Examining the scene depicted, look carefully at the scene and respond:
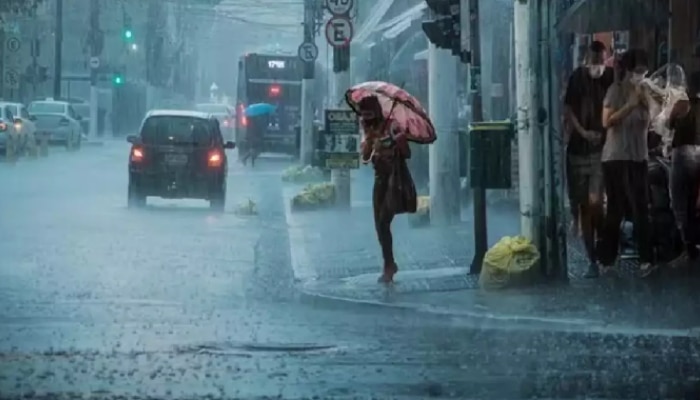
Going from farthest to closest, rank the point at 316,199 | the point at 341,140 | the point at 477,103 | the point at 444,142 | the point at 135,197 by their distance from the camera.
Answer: the point at 135,197 → the point at 316,199 → the point at 341,140 → the point at 444,142 → the point at 477,103

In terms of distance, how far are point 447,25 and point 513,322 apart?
4.77m

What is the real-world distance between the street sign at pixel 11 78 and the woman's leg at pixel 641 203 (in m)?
50.5

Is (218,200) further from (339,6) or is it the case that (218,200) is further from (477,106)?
(477,106)

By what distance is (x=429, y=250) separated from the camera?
20609 millimetres

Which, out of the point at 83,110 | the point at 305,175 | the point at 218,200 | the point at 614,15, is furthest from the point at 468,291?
the point at 83,110

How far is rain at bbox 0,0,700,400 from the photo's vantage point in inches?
439

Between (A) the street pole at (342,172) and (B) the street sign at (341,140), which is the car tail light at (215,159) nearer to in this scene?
(A) the street pole at (342,172)

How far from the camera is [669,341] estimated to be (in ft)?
41.6

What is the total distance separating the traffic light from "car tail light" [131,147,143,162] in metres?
12.8

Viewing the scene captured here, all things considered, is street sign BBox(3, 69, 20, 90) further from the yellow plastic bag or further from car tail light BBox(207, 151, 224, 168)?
the yellow plastic bag

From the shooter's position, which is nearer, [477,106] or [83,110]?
[477,106]

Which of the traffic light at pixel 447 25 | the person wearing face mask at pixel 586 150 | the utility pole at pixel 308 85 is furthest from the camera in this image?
the utility pole at pixel 308 85

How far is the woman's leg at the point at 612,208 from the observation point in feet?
54.4

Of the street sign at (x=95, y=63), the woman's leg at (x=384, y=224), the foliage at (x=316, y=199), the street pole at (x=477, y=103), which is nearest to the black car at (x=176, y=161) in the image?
the foliage at (x=316, y=199)
